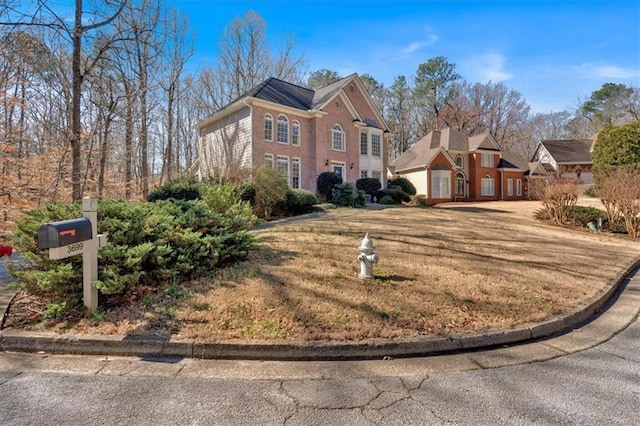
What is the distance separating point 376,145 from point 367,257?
66.6 ft

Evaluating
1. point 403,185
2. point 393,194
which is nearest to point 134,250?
point 393,194

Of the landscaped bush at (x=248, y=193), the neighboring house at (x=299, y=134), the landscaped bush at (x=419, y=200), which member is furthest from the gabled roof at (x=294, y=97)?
the landscaped bush at (x=248, y=193)

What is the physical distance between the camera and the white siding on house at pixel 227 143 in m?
18.4

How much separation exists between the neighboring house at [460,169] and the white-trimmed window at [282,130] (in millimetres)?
12655

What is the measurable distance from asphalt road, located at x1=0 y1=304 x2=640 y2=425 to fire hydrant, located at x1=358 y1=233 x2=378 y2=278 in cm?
185

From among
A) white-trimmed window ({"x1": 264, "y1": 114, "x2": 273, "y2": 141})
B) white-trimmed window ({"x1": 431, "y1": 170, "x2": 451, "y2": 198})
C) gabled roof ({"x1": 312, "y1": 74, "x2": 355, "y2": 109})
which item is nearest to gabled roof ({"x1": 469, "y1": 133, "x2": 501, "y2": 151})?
white-trimmed window ({"x1": 431, "y1": 170, "x2": 451, "y2": 198})

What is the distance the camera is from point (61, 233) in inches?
133

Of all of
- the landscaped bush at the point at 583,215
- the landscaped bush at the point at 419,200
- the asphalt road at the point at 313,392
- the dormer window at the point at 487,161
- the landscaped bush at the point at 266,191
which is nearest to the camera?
the asphalt road at the point at 313,392

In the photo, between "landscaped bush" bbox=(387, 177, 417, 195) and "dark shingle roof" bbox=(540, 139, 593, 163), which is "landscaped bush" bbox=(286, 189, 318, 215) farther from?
"dark shingle roof" bbox=(540, 139, 593, 163)

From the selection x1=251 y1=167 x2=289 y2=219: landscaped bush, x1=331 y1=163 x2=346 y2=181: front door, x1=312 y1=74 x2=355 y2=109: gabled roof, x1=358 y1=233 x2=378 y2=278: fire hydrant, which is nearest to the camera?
x1=358 y1=233 x2=378 y2=278: fire hydrant

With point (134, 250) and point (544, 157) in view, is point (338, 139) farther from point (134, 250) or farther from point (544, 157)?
point (544, 157)

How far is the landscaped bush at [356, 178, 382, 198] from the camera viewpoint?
21.6 metres

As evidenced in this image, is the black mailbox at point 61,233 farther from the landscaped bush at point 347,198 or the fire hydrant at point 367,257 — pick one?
the landscaped bush at point 347,198

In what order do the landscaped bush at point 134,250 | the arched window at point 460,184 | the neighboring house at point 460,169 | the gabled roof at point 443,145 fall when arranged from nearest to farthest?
1. the landscaped bush at point 134,250
2. the neighboring house at point 460,169
3. the gabled roof at point 443,145
4. the arched window at point 460,184
